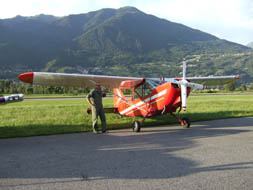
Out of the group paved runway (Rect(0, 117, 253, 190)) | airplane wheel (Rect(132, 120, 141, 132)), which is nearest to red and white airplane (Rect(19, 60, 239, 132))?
airplane wheel (Rect(132, 120, 141, 132))

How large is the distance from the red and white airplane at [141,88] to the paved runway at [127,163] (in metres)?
2.02

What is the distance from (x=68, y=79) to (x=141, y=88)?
327 cm

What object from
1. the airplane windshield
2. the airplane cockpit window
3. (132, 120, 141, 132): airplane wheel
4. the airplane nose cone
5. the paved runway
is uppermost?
the airplane nose cone

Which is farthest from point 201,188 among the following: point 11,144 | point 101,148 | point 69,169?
point 11,144

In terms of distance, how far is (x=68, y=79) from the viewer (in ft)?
30.5

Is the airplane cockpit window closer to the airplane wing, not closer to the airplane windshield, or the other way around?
the airplane windshield

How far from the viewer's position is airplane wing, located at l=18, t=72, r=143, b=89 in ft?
27.9

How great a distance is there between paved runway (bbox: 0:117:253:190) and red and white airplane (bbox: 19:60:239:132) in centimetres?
202

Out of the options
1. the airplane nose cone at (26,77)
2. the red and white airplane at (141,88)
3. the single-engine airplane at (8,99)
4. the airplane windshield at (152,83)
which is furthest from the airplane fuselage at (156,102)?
the single-engine airplane at (8,99)

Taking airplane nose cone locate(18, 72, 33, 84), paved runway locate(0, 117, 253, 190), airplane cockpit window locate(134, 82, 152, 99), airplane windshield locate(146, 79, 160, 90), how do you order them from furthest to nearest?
airplane cockpit window locate(134, 82, 152, 99)
airplane windshield locate(146, 79, 160, 90)
airplane nose cone locate(18, 72, 33, 84)
paved runway locate(0, 117, 253, 190)

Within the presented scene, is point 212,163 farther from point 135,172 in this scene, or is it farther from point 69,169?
point 69,169

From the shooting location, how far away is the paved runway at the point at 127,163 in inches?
135

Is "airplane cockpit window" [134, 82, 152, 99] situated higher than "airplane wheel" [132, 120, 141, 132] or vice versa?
"airplane cockpit window" [134, 82, 152, 99]

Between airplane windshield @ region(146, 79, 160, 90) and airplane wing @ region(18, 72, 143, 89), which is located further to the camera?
airplane windshield @ region(146, 79, 160, 90)
